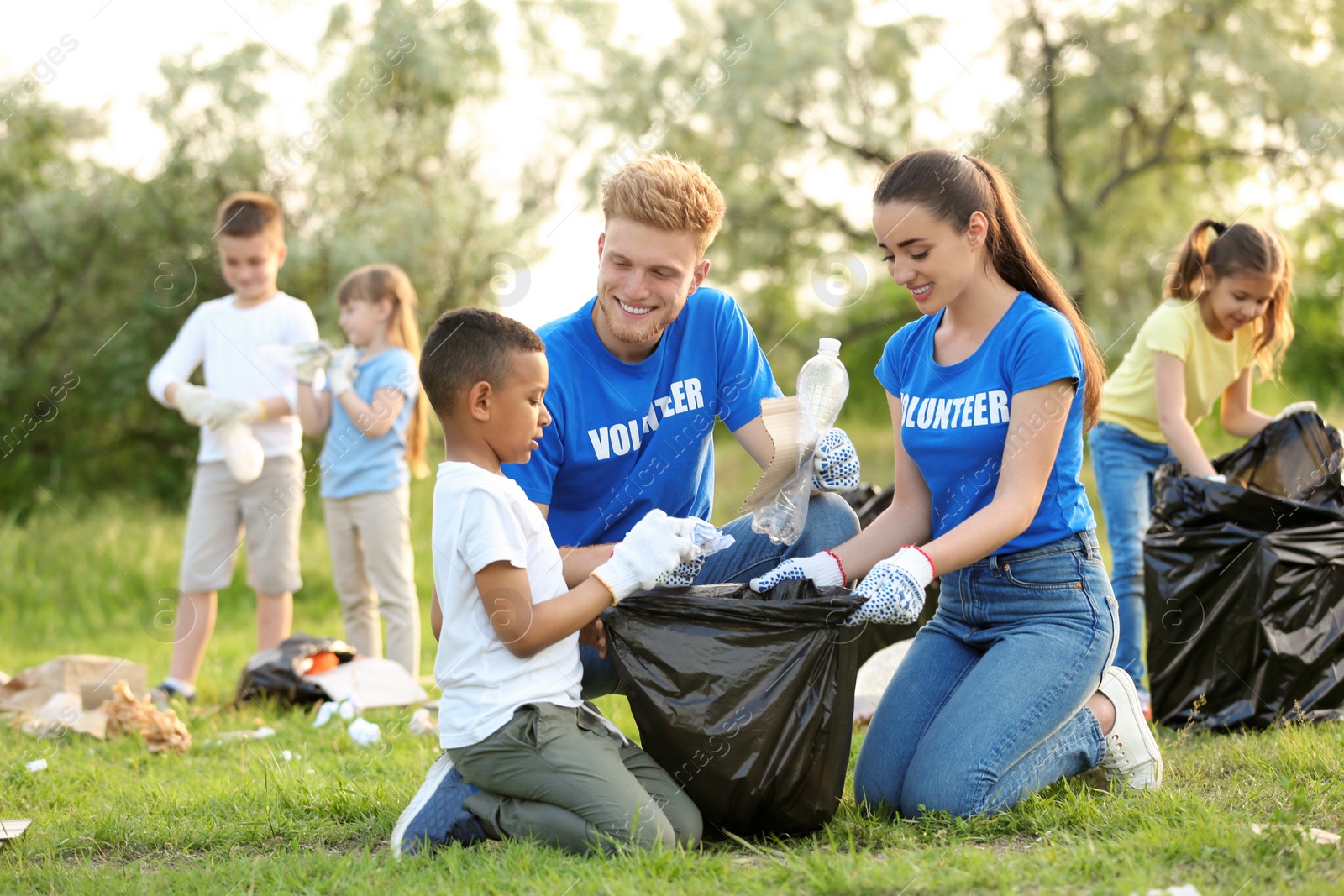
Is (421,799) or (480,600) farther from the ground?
(480,600)

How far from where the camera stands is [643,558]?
250 centimetres

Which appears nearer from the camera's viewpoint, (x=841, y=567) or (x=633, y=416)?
(x=841, y=567)

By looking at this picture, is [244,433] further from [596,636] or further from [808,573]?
[808,573]

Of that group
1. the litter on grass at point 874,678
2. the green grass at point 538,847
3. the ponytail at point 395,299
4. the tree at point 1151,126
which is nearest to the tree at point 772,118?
the tree at point 1151,126

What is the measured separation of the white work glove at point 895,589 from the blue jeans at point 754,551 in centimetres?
31

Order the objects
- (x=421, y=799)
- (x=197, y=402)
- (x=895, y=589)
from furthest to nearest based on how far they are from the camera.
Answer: (x=197, y=402) → (x=421, y=799) → (x=895, y=589)

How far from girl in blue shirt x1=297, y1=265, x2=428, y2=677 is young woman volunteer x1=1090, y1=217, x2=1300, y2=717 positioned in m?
2.78

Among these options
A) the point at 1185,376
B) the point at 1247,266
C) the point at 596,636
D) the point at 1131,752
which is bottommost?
the point at 1131,752

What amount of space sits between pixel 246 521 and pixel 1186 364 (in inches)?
147

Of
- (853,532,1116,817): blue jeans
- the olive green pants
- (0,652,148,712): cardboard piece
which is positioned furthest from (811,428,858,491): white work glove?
(0,652,148,712): cardboard piece

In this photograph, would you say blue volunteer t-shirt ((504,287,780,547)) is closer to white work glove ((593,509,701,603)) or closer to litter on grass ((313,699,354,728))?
white work glove ((593,509,701,603))

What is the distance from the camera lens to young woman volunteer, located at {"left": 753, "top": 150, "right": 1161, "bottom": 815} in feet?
9.02

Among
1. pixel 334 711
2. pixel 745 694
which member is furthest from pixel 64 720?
pixel 745 694

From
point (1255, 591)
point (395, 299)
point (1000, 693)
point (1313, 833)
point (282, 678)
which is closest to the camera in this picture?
point (1313, 833)
